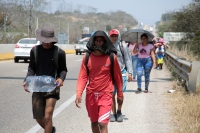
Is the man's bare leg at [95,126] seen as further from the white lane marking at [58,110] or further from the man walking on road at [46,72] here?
the white lane marking at [58,110]

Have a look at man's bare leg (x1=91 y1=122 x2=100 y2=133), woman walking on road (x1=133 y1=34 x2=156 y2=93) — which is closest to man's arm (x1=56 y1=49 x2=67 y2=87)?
man's bare leg (x1=91 y1=122 x2=100 y2=133)

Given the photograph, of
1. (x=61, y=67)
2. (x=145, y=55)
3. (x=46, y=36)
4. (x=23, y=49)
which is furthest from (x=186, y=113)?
(x=23, y=49)

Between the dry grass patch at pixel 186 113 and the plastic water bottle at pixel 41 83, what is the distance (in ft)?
7.68

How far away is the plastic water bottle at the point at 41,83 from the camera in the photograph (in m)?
6.02

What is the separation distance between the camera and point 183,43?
3909 cm

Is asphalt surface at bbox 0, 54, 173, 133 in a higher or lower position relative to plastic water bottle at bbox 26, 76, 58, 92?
lower

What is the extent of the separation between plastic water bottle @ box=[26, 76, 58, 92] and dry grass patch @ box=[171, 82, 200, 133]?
2342 mm

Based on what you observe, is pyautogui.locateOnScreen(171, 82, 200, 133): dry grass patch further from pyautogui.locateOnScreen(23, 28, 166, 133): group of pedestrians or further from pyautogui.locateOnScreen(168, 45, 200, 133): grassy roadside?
pyautogui.locateOnScreen(23, 28, 166, 133): group of pedestrians

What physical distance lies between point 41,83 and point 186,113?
3.68 meters

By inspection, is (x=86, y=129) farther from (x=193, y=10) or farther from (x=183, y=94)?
(x=193, y=10)

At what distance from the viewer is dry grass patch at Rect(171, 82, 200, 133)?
710 cm

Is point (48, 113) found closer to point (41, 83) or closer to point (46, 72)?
point (41, 83)

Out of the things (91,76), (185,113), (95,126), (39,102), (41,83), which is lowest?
(185,113)

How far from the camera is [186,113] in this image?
8.60 m
